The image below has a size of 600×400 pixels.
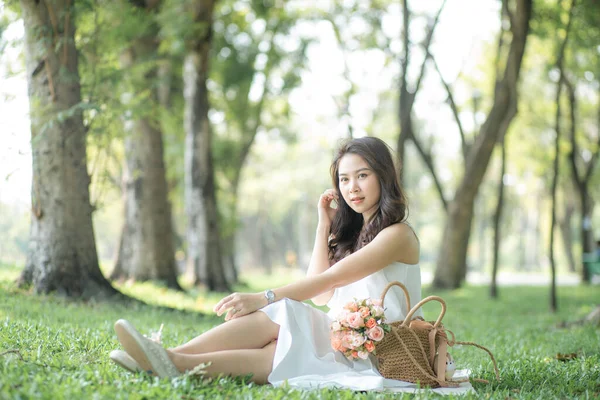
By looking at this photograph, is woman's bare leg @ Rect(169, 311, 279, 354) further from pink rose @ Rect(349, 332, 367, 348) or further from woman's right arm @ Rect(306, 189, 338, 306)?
woman's right arm @ Rect(306, 189, 338, 306)

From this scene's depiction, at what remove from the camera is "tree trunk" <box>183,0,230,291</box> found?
42.3 feet

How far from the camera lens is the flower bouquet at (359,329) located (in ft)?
12.4

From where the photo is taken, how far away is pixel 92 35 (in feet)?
26.7

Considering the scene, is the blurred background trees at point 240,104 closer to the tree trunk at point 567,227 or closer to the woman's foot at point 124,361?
the tree trunk at point 567,227

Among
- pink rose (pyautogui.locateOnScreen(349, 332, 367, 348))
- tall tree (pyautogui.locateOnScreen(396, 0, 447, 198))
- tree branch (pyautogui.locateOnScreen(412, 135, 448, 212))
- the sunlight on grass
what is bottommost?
the sunlight on grass

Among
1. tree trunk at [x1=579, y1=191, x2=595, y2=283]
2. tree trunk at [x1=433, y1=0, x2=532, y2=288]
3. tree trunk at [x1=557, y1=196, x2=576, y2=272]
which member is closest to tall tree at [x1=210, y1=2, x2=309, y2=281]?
tree trunk at [x1=433, y1=0, x2=532, y2=288]

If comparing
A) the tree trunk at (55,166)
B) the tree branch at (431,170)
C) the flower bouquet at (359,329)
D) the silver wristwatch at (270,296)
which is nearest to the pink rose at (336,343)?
the flower bouquet at (359,329)

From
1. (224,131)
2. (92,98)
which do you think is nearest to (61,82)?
(92,98)

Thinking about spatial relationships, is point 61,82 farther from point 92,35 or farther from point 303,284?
point 303,284

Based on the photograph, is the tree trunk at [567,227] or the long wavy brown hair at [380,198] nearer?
the long wavy brown hair at [380,198]

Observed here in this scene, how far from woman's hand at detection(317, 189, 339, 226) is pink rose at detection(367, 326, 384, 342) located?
3.53ft

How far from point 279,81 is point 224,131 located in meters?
3.66

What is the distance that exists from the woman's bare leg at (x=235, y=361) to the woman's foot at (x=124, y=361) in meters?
0.19

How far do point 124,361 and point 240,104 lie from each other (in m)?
17.9
